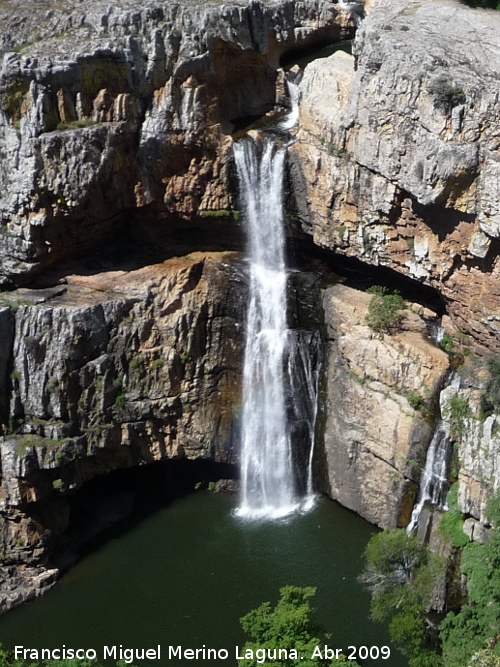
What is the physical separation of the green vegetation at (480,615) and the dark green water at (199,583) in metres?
1.99

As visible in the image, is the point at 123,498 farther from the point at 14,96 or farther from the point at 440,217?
the point at 440,217

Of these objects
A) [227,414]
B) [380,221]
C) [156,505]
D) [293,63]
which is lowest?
[156,505]

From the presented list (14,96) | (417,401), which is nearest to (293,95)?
(14,96)

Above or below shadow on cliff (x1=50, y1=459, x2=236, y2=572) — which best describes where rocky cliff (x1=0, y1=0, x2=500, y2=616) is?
above

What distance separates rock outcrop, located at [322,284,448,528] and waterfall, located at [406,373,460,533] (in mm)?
257

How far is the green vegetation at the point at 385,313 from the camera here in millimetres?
25891

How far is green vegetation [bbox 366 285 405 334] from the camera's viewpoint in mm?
25891

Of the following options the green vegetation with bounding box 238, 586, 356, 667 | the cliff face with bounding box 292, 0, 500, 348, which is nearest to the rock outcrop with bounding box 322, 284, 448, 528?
the cliff face with bounding box 292, 0, 500, 348

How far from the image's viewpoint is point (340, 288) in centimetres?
2742

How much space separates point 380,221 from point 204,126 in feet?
18.2

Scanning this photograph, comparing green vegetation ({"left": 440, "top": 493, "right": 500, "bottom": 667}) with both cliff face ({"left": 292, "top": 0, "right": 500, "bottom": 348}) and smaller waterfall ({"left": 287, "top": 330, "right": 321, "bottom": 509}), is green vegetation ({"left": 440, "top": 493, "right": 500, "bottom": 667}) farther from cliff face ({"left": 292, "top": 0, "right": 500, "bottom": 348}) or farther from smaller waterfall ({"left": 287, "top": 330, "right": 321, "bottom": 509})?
smaller waterfall ({"left": 287, "top": 330, "right": 321, "bottom": 509})

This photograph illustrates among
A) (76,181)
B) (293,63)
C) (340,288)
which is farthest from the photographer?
(293,63)

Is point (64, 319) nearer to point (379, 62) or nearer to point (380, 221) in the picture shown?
point (380, 221)

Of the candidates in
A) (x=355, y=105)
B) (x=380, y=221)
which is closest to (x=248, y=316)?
(x=380, y=221)
